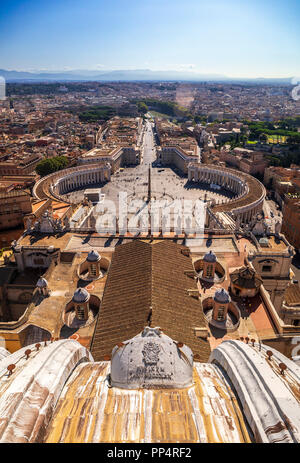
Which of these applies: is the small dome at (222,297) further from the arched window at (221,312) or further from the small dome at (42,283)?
the small dome at (42,283)

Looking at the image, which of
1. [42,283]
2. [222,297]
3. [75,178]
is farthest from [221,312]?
[75,178]

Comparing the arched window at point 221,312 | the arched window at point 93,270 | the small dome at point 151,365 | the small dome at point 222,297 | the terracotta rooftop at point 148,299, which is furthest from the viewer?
the arched window at point 93,270

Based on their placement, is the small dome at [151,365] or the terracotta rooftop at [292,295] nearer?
the small dome at [151,365]

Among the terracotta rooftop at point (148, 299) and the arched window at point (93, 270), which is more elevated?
the terracotta rooftop at point (148, 299)

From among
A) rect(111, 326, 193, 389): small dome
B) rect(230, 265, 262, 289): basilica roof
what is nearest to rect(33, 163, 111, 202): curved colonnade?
rect(230, 265, 262, 289): basilica roof

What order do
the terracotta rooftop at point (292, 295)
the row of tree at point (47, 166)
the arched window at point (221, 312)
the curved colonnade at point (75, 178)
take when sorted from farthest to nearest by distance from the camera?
1. the row of tree at point (47, 166)
2. the curved colonnade at point (75, 178)
3. the terracotta rooftop at point (292, 295)
4. the arched window at point (221, 312)

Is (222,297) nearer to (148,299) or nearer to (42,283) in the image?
(148,299)

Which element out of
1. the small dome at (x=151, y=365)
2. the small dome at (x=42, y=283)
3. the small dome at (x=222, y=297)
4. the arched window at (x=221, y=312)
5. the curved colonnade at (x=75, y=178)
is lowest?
the curved colonnade at (x=75, y=178)

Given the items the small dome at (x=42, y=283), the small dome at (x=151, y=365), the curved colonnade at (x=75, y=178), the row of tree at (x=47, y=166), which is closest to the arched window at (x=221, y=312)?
the small dome at (x=151, y=365)
